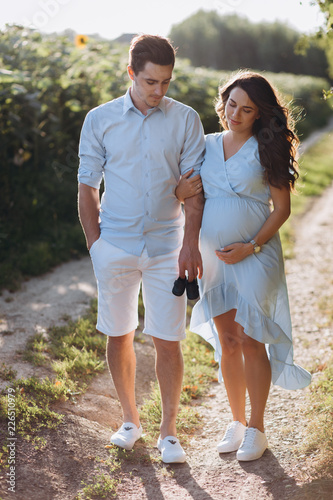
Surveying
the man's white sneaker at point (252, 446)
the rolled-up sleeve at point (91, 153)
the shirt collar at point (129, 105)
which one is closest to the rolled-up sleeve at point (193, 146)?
the shirt collar at point (129, 105)

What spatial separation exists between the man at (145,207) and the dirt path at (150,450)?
208 mm

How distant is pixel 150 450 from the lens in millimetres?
3342

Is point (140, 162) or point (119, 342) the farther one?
point (119, 342)

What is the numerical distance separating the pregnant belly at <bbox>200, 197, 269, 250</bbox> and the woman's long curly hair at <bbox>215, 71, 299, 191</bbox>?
178 mm

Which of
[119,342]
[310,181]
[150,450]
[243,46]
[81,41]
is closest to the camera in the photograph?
[119,342]

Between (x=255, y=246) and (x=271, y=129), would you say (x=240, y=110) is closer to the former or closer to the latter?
(x=271, y=129)

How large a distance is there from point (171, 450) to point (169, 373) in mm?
432

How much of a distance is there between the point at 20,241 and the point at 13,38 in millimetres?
2737

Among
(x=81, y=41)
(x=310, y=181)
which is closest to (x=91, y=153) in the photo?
(x=81, y=41)

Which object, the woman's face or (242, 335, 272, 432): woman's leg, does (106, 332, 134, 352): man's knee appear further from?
the woman's face

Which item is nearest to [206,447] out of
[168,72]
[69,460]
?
[69,460]

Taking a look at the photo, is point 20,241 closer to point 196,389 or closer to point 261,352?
point 196,389

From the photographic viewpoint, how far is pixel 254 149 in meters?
2.92

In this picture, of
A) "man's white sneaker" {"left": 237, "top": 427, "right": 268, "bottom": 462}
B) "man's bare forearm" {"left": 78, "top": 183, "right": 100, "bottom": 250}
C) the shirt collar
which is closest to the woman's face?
the shirt collar
